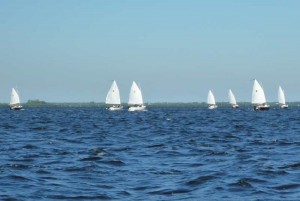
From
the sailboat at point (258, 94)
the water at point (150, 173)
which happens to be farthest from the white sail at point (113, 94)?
the water at point (150, 173)

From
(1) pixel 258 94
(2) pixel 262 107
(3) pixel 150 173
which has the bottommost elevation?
(3) pixel 150 173

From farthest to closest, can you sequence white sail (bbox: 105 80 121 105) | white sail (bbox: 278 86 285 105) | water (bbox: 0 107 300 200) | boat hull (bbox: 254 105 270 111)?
white sail (bbox: 278 86 285 105)
boat hull (bbox: 254 105 270 111)
white sail (bbox: 105 80 121 105)
water (bbox: 0 107 300 200)

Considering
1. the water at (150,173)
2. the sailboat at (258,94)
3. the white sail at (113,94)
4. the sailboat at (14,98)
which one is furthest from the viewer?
the sailboat at (14,98)

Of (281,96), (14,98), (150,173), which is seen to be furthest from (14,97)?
(150,173)

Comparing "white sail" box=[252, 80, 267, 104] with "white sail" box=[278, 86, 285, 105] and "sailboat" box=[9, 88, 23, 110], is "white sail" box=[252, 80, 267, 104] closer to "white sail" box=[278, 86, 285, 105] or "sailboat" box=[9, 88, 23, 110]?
"white sail" box=[278, 86, 285, 105]

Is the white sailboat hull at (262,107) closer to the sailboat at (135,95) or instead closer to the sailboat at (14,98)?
the sailboat at (135,95)

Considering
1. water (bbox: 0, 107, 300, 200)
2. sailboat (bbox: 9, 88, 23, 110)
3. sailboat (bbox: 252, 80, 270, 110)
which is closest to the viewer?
water (bbox: 0, 107, 300, 200)

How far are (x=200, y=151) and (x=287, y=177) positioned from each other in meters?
11.2

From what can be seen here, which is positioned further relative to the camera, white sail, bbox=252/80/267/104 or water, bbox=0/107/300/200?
white sail, bbox=252/80/267/104

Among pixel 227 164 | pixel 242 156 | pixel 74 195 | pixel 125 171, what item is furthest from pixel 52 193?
pixel 242 156

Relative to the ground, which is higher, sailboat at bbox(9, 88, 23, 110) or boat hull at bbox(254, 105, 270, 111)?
sailboat at bbox(9, 88, 23, 110)

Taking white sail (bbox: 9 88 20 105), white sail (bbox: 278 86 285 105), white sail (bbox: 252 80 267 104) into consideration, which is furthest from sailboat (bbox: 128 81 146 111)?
white sail (bbox: 278 86 285 105)

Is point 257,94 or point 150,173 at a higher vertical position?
point 257,94

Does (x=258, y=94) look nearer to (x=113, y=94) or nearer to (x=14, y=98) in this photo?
(x=113, y=94)
